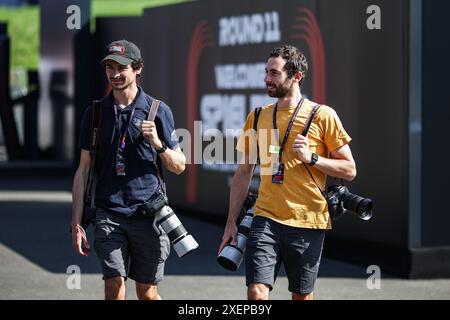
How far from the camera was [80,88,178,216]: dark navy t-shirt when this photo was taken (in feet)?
23.0

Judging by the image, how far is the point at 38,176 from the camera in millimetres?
23531

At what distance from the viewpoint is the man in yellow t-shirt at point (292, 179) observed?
6.91m

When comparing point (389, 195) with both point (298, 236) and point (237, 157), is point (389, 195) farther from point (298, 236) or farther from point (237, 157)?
point (298, 236)

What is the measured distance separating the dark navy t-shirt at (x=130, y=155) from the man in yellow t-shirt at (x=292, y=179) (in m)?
0.60

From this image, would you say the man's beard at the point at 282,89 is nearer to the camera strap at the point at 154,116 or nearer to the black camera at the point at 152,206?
the camera strap at the point at 154,116

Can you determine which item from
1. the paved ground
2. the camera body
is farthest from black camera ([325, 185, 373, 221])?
the paved ground

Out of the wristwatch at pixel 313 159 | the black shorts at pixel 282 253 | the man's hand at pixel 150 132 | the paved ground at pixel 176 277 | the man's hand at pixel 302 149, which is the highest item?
the man's hand at pixel 150 132

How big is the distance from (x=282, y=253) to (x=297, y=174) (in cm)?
50

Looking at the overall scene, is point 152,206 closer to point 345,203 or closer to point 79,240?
point 79,240

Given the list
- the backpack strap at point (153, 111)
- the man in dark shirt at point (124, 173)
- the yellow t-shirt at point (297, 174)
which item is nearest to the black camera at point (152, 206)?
the man in dark shirt at point (124, 173)

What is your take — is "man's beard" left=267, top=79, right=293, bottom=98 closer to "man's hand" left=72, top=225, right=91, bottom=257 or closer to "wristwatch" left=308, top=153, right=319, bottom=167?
"wristwatch" left=308, top=153, right=319, bottom=167

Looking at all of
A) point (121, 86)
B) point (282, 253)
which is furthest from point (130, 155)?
point (282, 253)

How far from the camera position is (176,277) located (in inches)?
432

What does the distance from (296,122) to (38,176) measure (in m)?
17.1
